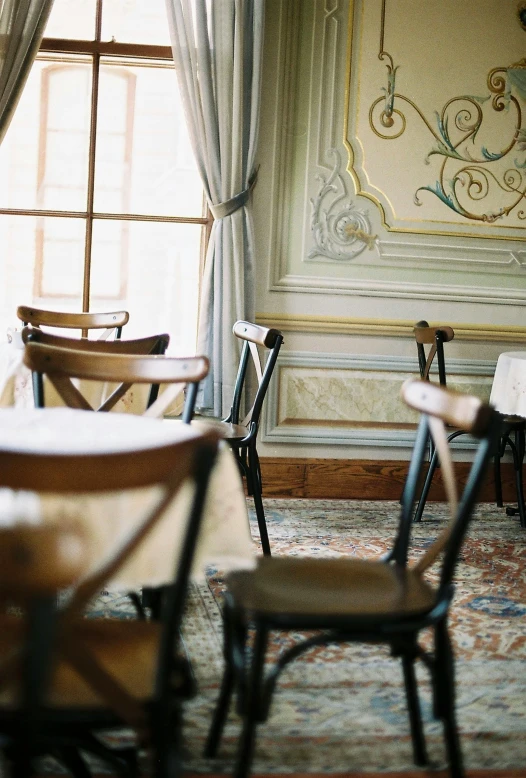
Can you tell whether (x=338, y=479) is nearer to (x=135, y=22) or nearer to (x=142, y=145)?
(x=142, y=145)

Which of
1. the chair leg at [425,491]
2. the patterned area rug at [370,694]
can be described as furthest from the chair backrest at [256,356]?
the chair leg at [425,491]

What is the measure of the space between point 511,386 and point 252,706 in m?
2.41

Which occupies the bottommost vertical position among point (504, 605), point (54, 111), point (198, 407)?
point (504, 605)

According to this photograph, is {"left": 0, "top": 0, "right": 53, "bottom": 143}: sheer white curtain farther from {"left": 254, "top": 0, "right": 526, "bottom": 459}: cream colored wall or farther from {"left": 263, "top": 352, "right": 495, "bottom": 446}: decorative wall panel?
{"left": 263, "top": 352, "right": 495, "bottom": 446}: decorative wall panel

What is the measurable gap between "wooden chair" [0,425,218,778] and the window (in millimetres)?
2935

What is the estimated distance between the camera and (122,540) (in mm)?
1030

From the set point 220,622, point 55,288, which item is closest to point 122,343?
point 220,622

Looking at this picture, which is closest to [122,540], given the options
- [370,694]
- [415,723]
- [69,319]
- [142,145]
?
[415,723]

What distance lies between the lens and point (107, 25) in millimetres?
3910

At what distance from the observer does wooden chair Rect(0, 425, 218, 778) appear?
0.92 meters

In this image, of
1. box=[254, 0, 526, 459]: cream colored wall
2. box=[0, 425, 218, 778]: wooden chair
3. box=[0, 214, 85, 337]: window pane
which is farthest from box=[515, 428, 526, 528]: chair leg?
box=[0, 425, 218, 778]: wooden chair

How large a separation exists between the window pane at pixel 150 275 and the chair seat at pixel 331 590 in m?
2.53

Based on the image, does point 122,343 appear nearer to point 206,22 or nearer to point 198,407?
point 198,407

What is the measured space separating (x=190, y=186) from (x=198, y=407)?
1068 millimetres
